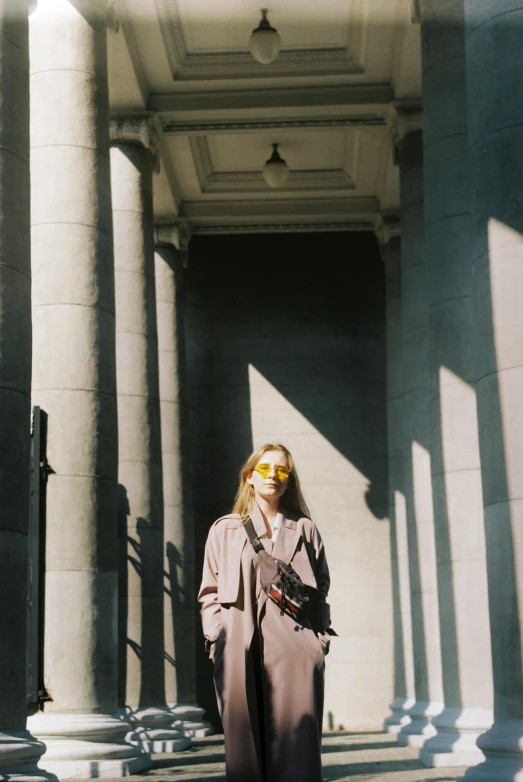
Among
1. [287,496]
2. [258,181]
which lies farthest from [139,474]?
[287,496]

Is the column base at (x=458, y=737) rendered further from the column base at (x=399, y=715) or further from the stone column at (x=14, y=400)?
the column base at (x=399, y=715)

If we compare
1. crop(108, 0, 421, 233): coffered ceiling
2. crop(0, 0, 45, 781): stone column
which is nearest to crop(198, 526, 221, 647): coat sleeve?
crop(0, 0, 45, 781): stone column

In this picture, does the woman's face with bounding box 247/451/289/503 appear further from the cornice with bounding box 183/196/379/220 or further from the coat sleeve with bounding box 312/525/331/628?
the cornice with bounding box 183/196/379/220

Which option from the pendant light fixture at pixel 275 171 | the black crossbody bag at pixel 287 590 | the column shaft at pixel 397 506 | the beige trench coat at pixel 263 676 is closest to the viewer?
the beige trench coat at pixel 263 676

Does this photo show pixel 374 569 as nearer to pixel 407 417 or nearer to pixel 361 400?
pixel 361 400

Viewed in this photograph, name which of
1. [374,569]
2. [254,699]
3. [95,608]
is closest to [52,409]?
[95,608]

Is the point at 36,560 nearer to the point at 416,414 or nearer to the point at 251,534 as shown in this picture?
the point at 251,534

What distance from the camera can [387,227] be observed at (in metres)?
58.9

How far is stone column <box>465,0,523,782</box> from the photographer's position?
58.6 feet

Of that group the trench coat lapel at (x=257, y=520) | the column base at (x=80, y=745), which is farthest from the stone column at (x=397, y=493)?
the trench coat lapel at (x=257, y=520)

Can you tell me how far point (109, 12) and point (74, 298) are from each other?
995cm

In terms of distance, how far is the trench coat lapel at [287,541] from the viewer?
1368 cm

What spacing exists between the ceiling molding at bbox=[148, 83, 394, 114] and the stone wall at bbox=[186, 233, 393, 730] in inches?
761

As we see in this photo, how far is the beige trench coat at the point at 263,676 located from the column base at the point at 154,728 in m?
26.9
